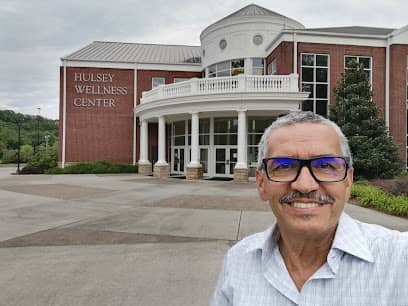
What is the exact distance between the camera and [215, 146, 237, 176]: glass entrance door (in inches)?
890

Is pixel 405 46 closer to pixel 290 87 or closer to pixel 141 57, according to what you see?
pixel 290 87

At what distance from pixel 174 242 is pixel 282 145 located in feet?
17.3

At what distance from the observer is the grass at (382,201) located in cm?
927

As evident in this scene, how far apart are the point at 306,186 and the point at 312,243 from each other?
224 mm

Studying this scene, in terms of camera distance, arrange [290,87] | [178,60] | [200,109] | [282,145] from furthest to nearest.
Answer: [178,60] < [200,109] < [290,87] < [282,145]

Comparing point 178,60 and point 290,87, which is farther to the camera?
point 178,60

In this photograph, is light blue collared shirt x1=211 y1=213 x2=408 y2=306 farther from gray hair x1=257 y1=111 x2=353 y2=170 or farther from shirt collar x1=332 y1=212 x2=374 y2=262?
gray hair x1=257 y1=111 x2=353 y2=170

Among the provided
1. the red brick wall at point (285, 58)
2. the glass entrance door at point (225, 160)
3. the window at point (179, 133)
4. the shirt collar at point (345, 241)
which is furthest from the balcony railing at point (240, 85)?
the shirt collar at point (345, 241)

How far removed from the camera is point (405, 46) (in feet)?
72.8

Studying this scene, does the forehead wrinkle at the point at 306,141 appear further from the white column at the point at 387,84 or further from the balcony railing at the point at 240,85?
the white column at the point at 387,84

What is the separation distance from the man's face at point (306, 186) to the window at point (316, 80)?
2146cm

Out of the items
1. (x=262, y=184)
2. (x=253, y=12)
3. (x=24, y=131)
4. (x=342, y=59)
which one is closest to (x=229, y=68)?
(x=253, y=12)

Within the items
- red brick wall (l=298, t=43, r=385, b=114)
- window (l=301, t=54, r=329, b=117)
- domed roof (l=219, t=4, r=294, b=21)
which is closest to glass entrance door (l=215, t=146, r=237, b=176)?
window (l=301, t=54, r=329, b=117)

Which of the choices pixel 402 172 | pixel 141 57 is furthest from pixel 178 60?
pixel 402 172
